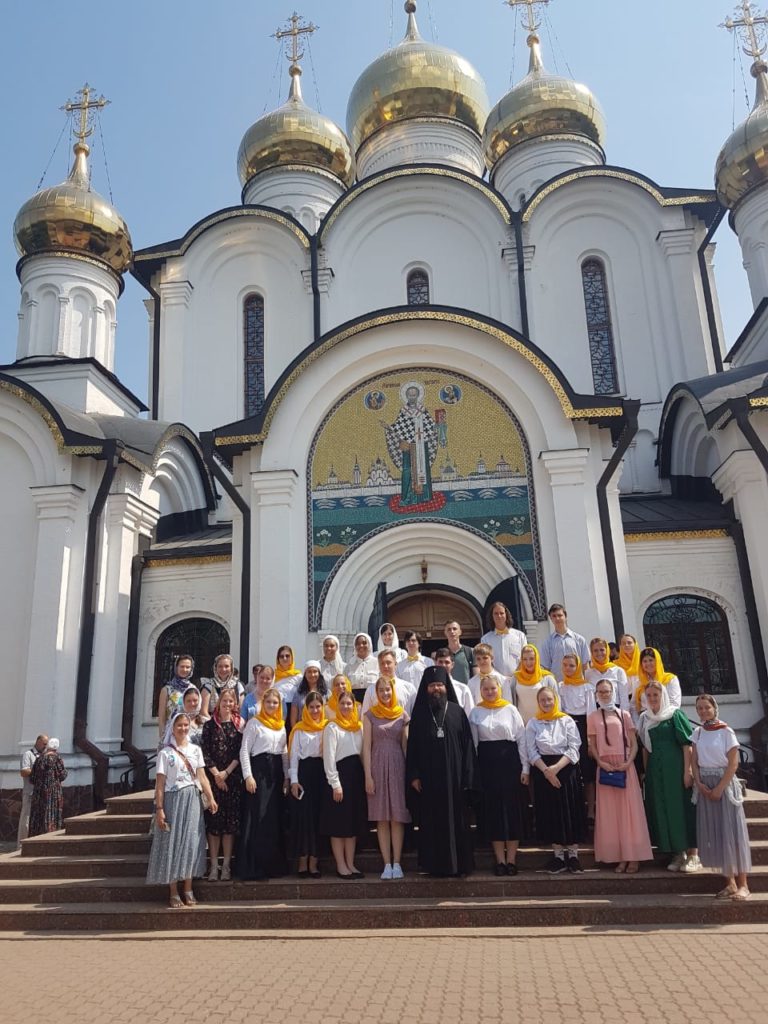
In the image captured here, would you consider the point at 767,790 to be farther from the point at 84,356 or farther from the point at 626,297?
the point at 84,356

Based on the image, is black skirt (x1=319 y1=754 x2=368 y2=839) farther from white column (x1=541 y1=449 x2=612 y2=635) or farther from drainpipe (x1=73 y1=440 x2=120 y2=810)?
drainpipe (x1=73 y1=440 x2=120 y2=810)

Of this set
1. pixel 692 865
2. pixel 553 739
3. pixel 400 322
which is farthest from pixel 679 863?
pixel 400 322

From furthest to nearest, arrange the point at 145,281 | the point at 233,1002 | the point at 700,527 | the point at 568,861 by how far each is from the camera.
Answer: the point at 145,281
the point at 700,527
the point at 568,861
the point at 233,1002

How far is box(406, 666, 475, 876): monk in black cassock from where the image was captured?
4.69 meters

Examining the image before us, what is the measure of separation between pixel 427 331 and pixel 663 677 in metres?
5.11

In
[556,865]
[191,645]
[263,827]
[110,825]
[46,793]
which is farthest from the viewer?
[191,645]

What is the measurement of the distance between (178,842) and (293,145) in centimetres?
1429

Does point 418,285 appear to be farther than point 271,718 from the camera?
Yes

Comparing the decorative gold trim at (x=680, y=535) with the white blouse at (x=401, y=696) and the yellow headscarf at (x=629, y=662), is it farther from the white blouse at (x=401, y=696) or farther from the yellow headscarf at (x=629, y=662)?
the white blouse at (x=401, y=696)

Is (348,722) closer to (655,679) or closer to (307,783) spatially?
(307,783)

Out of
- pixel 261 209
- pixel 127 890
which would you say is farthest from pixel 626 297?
pixel 127 890

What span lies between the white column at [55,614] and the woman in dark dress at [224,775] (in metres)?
3.94

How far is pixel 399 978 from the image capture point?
11.9 ft

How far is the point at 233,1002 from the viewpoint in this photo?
342cm
